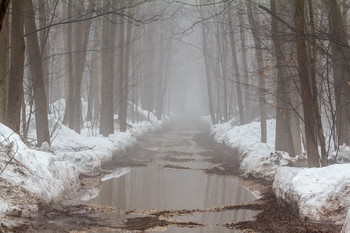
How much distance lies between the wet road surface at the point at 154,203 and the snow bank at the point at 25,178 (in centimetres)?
35

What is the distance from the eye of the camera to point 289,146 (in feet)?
44.3

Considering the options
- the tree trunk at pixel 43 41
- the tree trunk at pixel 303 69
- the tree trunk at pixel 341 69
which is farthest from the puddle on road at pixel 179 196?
the tree trunk at pixel 43 41

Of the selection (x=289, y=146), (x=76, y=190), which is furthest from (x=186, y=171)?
(x=76, y=190)

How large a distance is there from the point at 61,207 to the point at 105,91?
1224cm

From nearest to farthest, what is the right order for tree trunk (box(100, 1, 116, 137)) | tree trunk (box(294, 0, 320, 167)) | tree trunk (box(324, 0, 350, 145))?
tree trunk (box(294, 0, 320, 167))
tree trunk (box(324, 0, 350, 145))
tree trunk (box(100, 1, 116, 137))

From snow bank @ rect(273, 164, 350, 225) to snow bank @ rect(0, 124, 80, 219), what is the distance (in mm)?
4523

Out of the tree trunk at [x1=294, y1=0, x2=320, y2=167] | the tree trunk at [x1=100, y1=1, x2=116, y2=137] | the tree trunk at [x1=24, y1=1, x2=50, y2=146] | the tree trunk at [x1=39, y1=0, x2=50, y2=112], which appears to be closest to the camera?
the tree trunk at [x1=294, y1=0, x2=320, y2=167]

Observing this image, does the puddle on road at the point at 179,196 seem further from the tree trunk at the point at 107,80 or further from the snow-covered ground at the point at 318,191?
the tree trunk at the point at 107,80

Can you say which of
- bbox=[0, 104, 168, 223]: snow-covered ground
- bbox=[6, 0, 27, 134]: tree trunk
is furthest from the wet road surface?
bbox=[6, 0, 27, 134]: tree trunk

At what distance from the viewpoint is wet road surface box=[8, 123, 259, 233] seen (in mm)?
6859

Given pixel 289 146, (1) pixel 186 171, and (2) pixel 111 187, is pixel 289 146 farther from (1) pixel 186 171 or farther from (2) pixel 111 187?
(2) pixel 111 187

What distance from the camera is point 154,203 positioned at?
30.3 feet

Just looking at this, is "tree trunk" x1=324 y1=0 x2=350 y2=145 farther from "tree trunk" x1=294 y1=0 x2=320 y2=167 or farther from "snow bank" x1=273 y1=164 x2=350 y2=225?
"snow bank" x1=273 y1=164 x2=350 y2=225

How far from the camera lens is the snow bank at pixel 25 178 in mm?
6699
